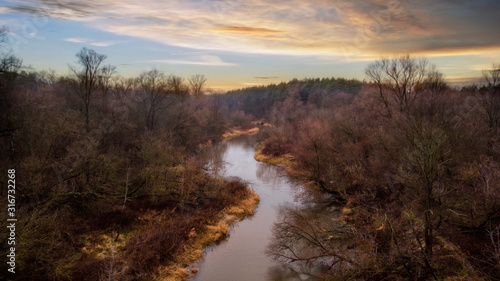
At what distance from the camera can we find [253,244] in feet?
62.6

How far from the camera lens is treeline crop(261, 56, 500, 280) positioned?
13250 mm

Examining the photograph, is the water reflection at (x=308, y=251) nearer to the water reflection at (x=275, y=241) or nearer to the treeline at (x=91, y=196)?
the water reflection at (x=275, y=241)

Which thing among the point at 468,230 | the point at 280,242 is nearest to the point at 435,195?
the point at 468,230

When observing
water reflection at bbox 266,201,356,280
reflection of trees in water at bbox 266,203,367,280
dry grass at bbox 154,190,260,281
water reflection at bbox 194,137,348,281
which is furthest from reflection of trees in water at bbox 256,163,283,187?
reflection of trees in water at bbox 266,203,367,280

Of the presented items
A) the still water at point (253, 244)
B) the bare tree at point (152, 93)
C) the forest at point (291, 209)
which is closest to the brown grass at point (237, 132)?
the bare tree at point (152, 93)

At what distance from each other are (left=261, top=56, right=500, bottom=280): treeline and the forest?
0.33 ft

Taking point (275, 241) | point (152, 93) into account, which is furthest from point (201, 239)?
point (152, 93)

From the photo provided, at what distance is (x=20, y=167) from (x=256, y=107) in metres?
96.2

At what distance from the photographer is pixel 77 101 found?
37.6 m

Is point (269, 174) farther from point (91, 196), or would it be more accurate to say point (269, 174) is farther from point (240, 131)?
point (240, 131)

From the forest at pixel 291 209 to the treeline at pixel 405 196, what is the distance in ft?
0.33

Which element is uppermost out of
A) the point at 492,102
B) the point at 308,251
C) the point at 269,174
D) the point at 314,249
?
the point at 492,102

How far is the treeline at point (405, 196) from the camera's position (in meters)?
13.2

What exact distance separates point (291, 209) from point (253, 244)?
6284mm
